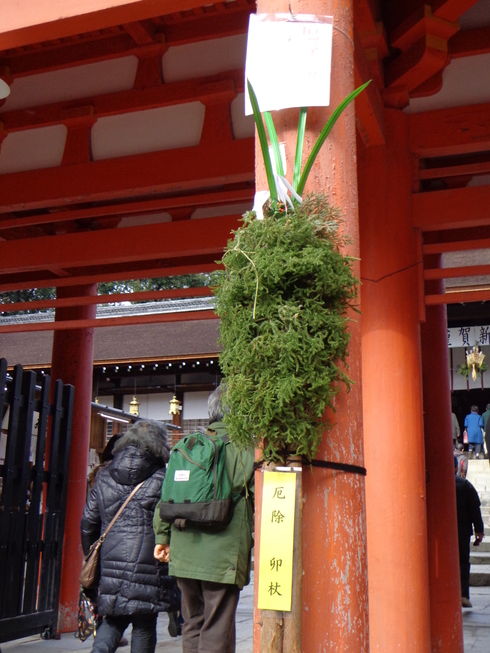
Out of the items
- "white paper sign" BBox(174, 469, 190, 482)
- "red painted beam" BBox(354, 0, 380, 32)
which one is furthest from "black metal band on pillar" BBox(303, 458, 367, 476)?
"red painted beam" BBox(354, 0, 380, 32)

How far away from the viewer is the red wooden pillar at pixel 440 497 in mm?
4914

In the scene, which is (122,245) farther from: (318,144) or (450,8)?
(318,144)

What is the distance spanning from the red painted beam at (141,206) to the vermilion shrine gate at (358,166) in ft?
0.06

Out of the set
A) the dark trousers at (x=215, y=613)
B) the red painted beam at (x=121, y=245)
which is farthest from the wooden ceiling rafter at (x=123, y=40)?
the dark trousers at (x=215, y=613)

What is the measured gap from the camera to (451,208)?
457 cm

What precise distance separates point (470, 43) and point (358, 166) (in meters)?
0.95

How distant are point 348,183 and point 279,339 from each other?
586mm

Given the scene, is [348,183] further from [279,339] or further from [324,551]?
[324,551]

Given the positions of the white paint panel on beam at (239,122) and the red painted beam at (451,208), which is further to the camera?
the white paint panel on beam at (239,122)

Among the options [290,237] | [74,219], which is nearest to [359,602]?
[290,237]

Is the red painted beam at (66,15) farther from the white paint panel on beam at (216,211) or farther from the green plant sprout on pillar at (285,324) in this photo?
the white paint panel on beam at (216,211)

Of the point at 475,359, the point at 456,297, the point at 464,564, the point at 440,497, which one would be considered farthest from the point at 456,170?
the point at 475,359

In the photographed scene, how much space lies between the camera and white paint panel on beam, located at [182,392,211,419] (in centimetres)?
1603

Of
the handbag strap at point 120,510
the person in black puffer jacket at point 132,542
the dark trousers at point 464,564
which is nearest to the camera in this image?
the person in black puffer jacket at point 132,542
